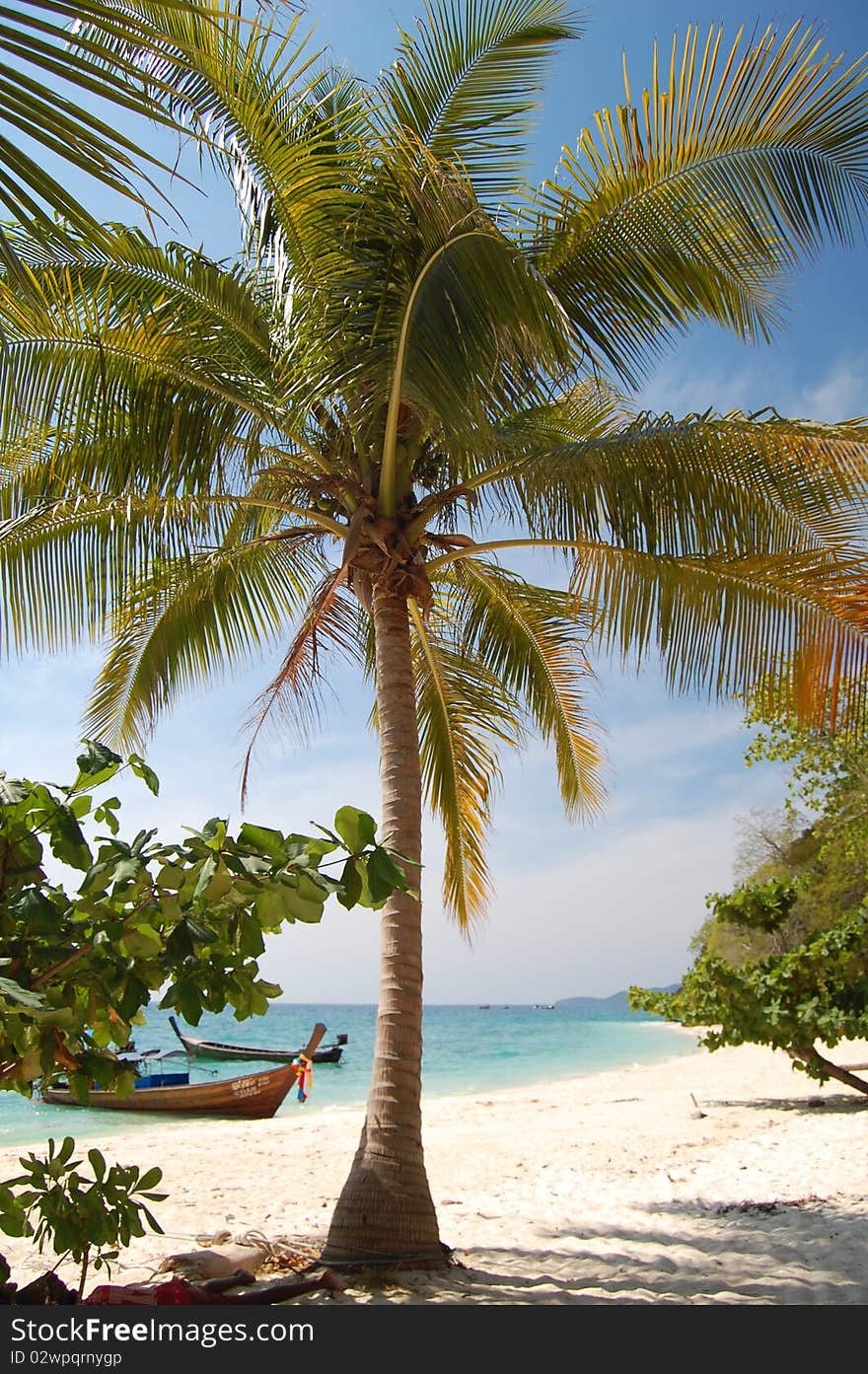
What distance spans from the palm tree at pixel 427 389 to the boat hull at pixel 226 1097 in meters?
12.9

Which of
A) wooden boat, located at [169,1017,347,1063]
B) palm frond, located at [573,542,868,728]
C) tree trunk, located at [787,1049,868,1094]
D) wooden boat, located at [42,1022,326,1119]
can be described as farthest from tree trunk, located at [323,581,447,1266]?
wooden boat, located at [169,1017,347,1063]

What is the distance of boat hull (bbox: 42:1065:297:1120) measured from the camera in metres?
17.5

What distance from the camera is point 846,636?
5.95 meters

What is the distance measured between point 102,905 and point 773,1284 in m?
4.34

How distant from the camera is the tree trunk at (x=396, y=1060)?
5.33 meters

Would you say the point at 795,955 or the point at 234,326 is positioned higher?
the point at 234,326

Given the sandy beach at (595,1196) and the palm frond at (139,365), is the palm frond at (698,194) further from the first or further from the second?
the sandy beach at (595,1196)

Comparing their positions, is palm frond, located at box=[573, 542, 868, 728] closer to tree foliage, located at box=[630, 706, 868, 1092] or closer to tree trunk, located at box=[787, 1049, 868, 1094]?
tree foliage, located at box=[630, 706, 868, 1092]

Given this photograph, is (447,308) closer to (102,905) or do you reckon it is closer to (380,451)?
(380,451)

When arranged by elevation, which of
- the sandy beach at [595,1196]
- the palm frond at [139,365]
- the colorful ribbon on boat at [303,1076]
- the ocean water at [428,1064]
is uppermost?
the palm frond at [139,365]

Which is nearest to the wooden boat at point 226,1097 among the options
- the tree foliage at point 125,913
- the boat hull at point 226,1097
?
the boat hull at point 226,1097

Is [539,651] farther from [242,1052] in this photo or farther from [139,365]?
[242,1052]

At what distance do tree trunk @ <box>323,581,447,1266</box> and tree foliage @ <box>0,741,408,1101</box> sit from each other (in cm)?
305

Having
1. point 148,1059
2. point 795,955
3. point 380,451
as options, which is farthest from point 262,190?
point 148,1059
